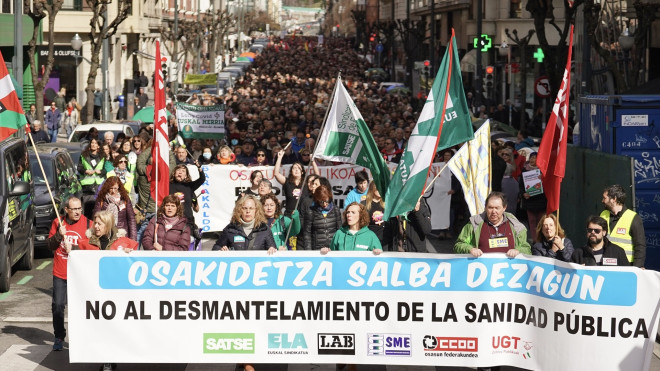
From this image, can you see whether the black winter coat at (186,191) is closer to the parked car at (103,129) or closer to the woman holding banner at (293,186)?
the woman holding banner at (293,186)

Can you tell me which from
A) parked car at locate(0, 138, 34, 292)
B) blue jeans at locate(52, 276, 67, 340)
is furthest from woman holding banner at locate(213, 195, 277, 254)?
parked car at locate(0, 138, 34, 292)

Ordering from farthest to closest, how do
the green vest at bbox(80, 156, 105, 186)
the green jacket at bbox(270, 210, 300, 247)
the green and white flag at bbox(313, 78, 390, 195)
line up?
the green vest at bbox(80, 156, 105, 186) < the green jacket at bbox(270, 210, 300, 247) < the green and white flag at bbox(313, 78, 390, 195)

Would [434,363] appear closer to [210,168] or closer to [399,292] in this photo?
[399,292]

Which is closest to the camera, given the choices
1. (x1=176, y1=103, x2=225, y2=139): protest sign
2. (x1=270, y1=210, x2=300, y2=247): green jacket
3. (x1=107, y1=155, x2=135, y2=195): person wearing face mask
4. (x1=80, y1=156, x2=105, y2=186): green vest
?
(x1=270, y1=210, x2=300, y2=247): green jacket

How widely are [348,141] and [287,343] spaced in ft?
9.19

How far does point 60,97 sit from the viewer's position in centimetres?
4047

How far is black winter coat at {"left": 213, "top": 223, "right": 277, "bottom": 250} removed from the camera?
10.5m

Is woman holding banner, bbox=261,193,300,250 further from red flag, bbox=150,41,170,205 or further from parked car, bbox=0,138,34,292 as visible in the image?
parked car, bbox=0,138,34,292

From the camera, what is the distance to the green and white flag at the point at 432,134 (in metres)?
10.5

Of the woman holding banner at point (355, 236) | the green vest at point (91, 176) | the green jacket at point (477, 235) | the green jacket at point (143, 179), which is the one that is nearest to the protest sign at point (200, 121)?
the green vest at point (91, 176)

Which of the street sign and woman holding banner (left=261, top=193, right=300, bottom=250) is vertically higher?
the street sign

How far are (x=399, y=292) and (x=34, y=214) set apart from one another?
7.84 metres

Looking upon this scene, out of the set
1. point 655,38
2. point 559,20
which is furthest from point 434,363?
point 559,20

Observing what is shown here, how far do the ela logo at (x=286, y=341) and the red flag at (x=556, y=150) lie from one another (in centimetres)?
253
